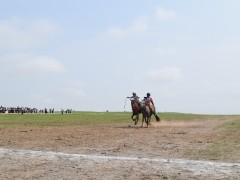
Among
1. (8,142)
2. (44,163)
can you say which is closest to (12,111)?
(8,142)

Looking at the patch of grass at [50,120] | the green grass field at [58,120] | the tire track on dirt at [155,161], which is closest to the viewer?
the tire track on dirt at [155,161]

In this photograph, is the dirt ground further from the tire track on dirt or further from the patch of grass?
the patch of grass

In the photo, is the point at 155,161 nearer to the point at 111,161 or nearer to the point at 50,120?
the point at 111,161

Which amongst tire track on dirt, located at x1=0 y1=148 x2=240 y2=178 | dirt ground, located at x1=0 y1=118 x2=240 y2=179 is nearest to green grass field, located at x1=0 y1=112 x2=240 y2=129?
dirt ground, located at x1=0 y1=118 x2=240 y2=179

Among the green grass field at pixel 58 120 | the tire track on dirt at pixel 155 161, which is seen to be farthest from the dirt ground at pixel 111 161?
the green grass field at pixel 58 120

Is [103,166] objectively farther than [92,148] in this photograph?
No

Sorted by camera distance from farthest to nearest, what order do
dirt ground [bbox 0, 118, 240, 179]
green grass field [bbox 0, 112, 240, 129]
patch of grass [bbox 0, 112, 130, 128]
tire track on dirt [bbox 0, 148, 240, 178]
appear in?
green grass field [bbox 0, 112, 240, 129]
patch of grass [bbox 0, 112, 130, 128]
tire track on dirt [bbox 0, 148, 240, 178]
dirt ground [bbox 0, 118, 240, 179]

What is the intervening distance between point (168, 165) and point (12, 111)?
10011 centimetres

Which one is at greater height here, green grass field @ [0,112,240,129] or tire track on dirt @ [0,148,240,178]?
green grass field @ [0,112,240,129]

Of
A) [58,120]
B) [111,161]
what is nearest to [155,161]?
[111,161]

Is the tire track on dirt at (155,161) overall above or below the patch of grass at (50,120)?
below

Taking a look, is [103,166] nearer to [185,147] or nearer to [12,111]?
[185,147]

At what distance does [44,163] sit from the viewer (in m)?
14.6

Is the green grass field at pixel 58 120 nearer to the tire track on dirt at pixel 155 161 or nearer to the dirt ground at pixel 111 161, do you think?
the dirt ground at pixel 111 161
